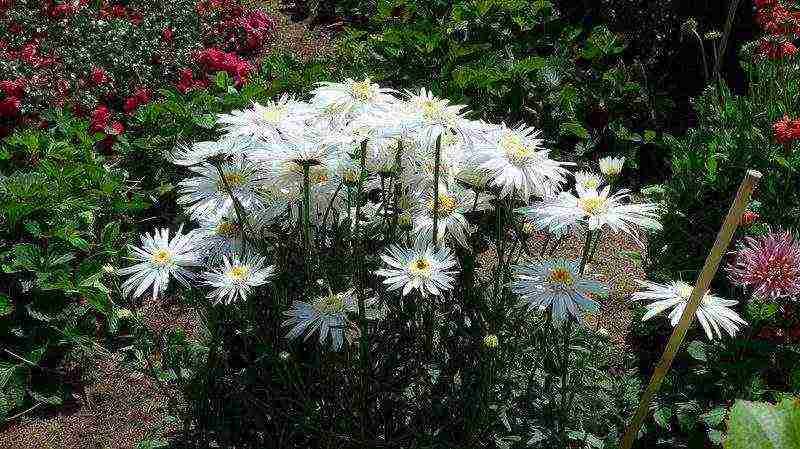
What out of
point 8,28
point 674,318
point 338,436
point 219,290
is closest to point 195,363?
point 338,436

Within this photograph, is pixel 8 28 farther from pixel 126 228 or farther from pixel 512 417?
pixel 512 417

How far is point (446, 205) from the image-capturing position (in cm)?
192

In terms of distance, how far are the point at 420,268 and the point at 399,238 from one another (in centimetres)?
36

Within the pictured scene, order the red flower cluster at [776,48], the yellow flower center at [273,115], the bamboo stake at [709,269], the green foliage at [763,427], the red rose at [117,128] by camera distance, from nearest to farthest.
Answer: the green foliage at [763,427] → the bamboo stake at [709,269] → the yellow flower center at [273,115] → the red flower cluster at [776,48] → the red rose at [117,128]

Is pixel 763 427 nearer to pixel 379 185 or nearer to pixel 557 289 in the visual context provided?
pixel 557 289

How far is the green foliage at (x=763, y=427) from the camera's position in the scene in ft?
1.96

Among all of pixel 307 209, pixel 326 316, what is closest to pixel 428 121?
pixel 307 209

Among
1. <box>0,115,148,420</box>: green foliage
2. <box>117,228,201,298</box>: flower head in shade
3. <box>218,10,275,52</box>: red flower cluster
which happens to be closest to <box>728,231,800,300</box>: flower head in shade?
<box>117,228,201,298</box>: flower head in shade

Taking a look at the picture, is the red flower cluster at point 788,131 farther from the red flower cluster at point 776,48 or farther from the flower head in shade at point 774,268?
the flower head in shade at point 774,268

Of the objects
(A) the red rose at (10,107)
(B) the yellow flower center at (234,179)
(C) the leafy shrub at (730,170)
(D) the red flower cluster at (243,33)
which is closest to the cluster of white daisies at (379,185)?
(B) the yellow flower center at (234,179)

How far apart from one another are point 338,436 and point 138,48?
2852 mm

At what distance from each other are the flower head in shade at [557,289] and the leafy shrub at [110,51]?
256 centimetres

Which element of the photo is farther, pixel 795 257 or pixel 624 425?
pixel 624 425

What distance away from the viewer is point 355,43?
4.64 metres
